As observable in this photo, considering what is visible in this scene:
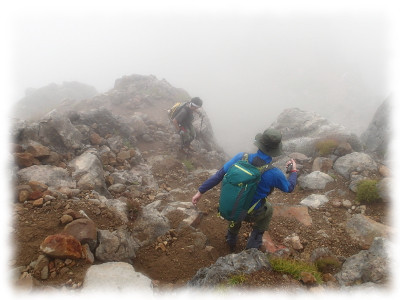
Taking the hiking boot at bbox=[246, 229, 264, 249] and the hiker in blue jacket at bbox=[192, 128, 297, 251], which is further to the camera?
the hiking boot at bbox=[246, 229, 264, 249]

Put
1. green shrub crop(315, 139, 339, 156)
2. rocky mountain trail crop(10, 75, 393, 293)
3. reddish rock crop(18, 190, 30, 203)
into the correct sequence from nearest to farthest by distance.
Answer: rocky mountain trail crop(10, 75, 393, 293)
reddish rock crop(18, 190, 30, 203)
green shrub crop(315, 139, 339, 156)

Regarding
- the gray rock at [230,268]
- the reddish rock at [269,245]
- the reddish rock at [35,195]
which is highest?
the reddish rock at [35,195]

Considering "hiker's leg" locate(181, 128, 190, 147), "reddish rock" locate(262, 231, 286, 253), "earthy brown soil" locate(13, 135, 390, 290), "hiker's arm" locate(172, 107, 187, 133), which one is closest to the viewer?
"earthy brown soil" locate(13, 135, 390, 290)

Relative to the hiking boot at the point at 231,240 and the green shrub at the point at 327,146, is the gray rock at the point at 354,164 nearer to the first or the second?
the green shrub at the point at 327,146

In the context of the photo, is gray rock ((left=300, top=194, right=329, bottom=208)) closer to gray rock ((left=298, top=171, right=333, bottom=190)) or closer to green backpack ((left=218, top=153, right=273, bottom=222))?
gray rock ((left=298, top=171, right=333, bottom=190))

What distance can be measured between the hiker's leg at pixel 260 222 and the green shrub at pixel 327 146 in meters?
7.57

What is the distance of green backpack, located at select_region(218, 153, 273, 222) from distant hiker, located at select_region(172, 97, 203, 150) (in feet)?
25.5

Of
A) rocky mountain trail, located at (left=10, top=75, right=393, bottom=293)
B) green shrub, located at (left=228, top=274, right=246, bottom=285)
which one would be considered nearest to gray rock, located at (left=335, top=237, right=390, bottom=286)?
rocky mountain trail, located at (left=10, top=75, right=393, bottom=293)

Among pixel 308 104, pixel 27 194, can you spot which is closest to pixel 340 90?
pixel 308 104

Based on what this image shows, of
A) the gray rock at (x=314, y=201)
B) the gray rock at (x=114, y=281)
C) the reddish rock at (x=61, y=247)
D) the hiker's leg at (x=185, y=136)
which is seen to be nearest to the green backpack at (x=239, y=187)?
the gray rock at (x=114, y=281)

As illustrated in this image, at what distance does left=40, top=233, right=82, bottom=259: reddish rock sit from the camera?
4.32m

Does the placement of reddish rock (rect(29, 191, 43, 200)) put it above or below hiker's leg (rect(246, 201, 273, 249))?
above

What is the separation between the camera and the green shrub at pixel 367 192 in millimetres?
8234

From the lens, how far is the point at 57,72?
18638 cm
